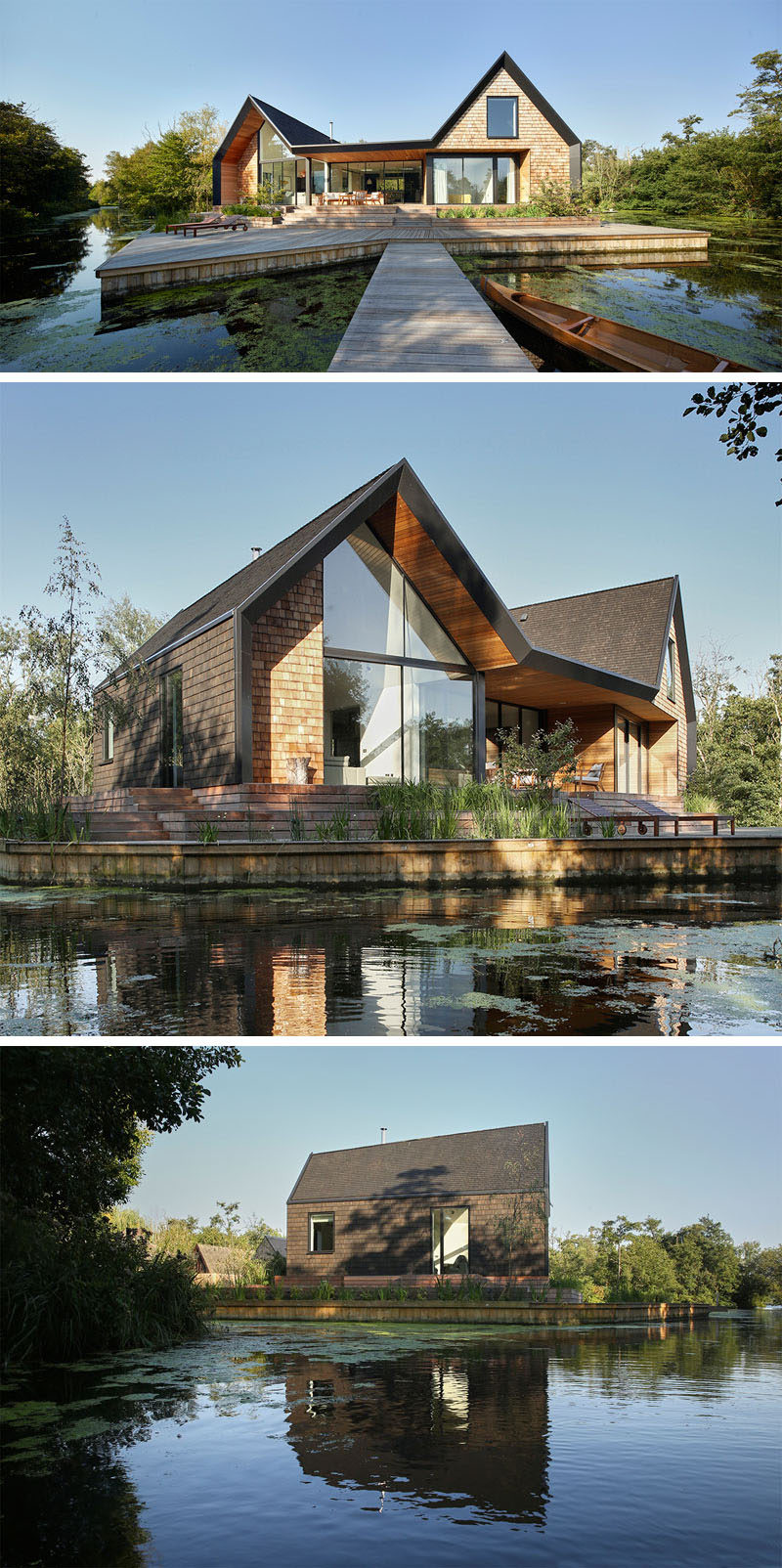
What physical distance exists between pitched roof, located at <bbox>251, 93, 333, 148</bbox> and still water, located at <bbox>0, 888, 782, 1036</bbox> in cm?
993

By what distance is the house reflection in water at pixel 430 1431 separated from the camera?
14.7 feet

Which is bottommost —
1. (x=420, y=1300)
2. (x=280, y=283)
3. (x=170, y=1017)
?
(x=420, y=1300)

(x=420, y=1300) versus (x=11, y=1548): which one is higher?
(x=11, y=1548)

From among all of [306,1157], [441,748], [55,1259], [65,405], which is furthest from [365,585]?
[306,1157]

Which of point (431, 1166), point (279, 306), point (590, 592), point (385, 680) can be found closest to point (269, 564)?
point (385, 680)

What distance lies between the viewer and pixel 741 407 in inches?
219

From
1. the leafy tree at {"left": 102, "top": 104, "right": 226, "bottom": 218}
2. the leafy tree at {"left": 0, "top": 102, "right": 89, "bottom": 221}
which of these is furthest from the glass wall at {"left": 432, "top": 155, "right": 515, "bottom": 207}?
the leafy tree at {"left": 0, "top": 102, "right": 89, "bottom": 221}

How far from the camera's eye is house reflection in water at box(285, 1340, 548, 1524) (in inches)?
176

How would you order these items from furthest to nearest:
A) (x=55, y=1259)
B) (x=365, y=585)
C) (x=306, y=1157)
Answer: (x=306, y=1157) → (x=365, y=585) → (x=55, y=1259)

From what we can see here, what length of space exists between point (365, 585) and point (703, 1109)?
9.46 meters

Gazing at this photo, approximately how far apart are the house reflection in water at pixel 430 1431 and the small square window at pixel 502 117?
16.7 metres

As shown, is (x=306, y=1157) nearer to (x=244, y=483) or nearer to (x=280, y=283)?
(x=244, y=483)

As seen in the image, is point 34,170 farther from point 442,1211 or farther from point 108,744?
point 442,1211

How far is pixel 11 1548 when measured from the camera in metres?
3.32
